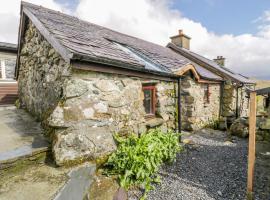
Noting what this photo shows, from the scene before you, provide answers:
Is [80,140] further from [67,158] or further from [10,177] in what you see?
[10,177]

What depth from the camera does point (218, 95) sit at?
12.7 meters

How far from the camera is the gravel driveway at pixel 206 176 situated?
12.6ft

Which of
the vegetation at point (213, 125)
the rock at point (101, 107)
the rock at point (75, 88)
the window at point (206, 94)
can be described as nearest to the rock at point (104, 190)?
the rock at point (101, 107)

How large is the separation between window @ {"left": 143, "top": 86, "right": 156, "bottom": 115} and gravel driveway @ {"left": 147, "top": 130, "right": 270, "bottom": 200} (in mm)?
1795

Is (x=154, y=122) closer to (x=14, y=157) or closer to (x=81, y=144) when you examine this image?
(x=81, y=144)

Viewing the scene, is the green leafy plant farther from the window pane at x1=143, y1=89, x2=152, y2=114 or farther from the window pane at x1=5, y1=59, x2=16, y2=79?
the window pane at x1=5, y1=59, x2=16, y2=79

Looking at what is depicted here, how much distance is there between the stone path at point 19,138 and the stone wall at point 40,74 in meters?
0.44

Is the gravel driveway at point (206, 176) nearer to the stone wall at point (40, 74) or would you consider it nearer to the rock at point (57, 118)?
the rock at point (57, 118)

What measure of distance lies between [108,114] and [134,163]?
52.5 inches

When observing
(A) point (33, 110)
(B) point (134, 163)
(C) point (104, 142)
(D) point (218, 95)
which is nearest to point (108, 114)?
(C) point (104, 142)

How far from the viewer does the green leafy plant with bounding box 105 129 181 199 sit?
4.02m

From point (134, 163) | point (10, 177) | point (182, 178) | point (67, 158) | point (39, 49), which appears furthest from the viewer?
point (39, 49)

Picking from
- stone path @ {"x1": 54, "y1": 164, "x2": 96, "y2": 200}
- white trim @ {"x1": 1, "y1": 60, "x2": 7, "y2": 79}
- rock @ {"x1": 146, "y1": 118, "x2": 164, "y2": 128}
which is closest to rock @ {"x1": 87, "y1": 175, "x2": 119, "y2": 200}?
stone path @ {"x1": 54, "y1": 164, "x2": 96, "y2": 200}

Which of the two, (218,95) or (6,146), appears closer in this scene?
(6,146)
